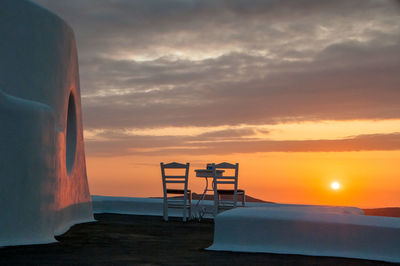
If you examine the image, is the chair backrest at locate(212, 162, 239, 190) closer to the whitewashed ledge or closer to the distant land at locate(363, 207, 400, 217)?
the whitewashed ledge

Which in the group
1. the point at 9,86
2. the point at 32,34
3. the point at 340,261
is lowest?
the point at 340,261

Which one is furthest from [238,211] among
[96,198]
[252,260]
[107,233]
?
[96,198]

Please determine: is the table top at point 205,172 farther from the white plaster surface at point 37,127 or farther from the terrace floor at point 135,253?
the terrace floor at point 135,253

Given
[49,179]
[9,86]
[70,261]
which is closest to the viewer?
[70,261]

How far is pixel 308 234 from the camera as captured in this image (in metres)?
5.89

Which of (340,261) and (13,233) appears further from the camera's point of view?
(13,233)

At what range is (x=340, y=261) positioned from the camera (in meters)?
5.37

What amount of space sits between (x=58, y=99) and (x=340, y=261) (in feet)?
16.7

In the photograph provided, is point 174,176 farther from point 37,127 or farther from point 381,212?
point 381,212

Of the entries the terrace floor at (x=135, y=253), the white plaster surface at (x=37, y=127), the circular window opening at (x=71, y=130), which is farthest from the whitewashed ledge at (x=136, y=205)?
the terrace floor at (x=135, y=253)

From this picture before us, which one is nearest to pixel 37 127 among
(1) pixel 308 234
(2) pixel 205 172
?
(1) pixel 308 234

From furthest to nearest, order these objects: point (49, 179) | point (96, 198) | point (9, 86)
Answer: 1. point (96, 198)
2. point (9, 86)
3. point (49, 179)

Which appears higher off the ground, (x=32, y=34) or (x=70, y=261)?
(x=32, y=34)

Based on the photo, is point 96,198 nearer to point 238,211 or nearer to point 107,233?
point 107,233
